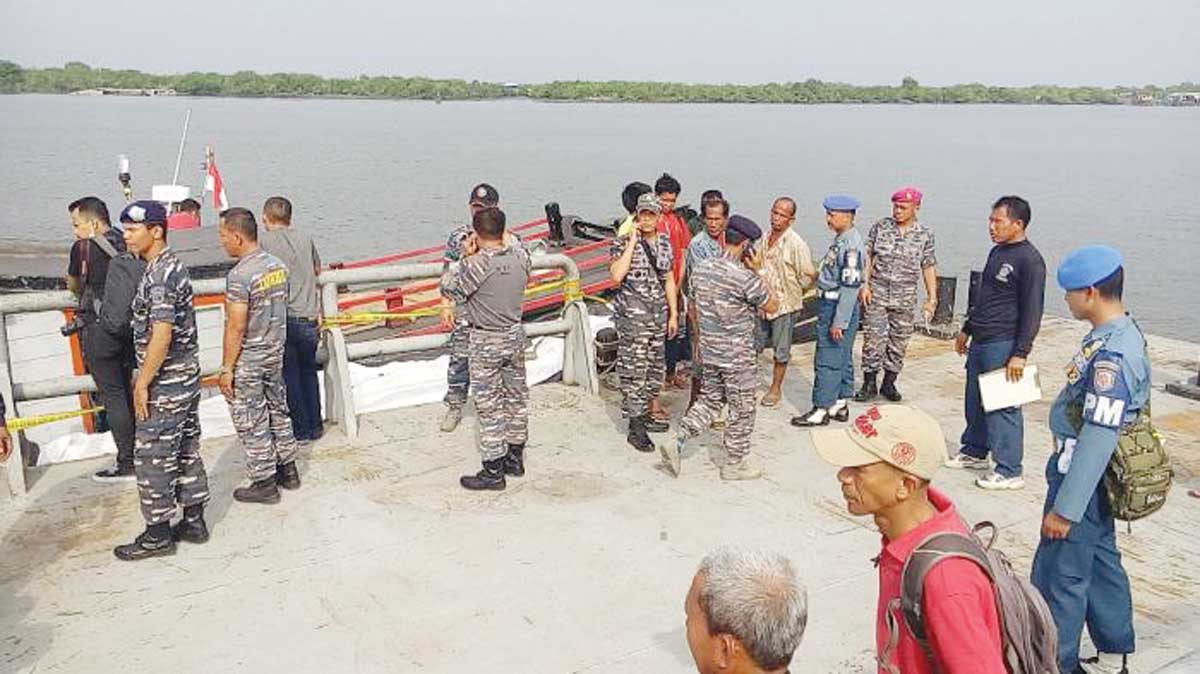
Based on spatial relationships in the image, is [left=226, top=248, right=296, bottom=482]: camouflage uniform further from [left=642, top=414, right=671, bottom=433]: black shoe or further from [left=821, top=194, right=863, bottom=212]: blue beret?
[left=821, top=194, right=863, bottom=212]: blue beret

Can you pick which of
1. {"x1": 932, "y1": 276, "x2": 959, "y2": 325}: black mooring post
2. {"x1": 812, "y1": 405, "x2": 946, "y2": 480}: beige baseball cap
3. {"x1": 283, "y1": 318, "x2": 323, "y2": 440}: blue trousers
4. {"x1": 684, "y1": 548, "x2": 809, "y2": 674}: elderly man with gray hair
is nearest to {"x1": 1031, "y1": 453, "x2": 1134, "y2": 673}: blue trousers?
{"x1": 812, "y1": 405, "x2": 946, "y2": 480}: beige baseball cap

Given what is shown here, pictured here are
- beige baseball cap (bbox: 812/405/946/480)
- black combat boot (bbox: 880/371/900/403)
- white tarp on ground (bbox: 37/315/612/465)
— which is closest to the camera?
beige baseball cap (bbox: 812/405/946/480)

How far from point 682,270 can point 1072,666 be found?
415 cm

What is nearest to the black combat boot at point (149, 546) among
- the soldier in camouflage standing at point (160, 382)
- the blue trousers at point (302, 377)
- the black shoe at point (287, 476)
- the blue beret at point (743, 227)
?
the soldier in camouflage standing at point (160, 382)

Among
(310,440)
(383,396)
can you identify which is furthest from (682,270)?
(310,440)

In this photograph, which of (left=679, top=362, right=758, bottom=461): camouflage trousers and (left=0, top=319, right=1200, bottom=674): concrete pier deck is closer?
(left=0, top=319, right=1200, bottom=674): concrete pier deck

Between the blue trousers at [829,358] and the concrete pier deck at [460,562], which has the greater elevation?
the blue trousers at [829,358]

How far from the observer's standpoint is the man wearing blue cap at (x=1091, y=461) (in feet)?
11.3

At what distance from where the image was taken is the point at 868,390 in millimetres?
7719

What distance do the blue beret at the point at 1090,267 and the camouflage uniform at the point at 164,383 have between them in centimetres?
372

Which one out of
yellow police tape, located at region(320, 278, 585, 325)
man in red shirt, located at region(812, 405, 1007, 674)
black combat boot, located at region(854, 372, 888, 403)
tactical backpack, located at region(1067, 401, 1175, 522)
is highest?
man in red shirt, located at region(812, 405, 1007, 674)

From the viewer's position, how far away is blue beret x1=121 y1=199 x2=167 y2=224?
456 centimetres

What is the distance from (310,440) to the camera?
623 centimetres

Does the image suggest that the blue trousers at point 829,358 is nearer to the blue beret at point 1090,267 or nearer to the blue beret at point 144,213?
the blue beret at point 1090,267
